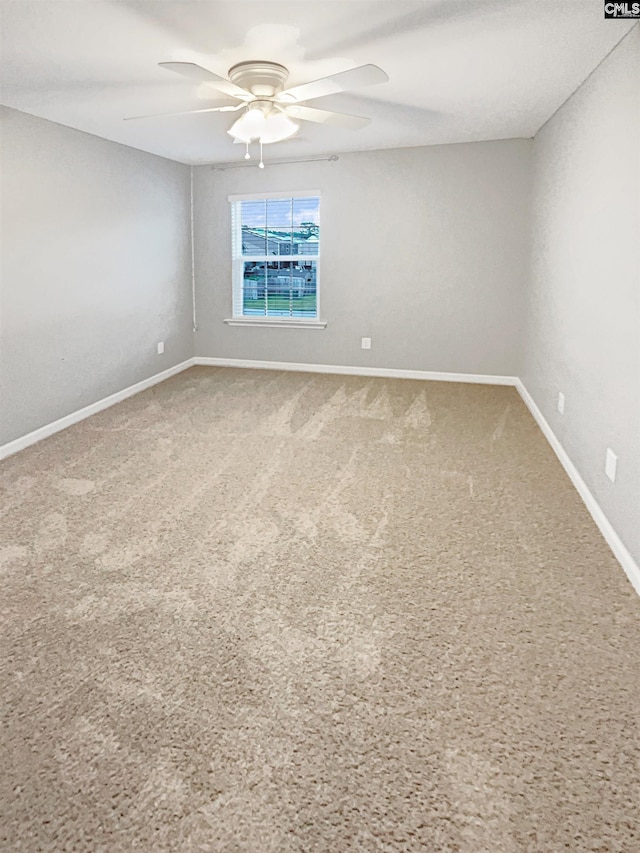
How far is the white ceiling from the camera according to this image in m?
2.46

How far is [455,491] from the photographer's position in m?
3.22

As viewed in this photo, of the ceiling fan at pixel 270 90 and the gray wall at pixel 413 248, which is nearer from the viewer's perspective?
the ceiling fan at pixel 270 90

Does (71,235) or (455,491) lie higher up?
(71,235)

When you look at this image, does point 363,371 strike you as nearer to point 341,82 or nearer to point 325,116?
point 325,116

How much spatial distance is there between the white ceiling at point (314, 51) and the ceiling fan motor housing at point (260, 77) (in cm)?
5

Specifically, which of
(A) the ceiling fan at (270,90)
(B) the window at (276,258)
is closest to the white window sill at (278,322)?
(B) the window at (276,258)

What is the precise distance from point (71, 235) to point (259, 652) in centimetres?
369

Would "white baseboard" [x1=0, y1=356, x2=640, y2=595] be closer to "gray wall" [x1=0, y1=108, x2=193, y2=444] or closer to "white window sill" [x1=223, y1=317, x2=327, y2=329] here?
"gray wall" [x1=0, y1=108, x2=193, y2=444]

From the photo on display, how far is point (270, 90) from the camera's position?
3193mm

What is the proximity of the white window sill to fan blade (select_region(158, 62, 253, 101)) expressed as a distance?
2929 mm

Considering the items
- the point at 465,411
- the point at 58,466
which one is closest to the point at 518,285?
the point at 465,411

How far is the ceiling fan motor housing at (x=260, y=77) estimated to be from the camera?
3.03 metres

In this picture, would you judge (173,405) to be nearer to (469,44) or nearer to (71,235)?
(71,235)

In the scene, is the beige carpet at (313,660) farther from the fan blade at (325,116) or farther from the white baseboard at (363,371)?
the white baseboard at (363,371)
